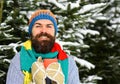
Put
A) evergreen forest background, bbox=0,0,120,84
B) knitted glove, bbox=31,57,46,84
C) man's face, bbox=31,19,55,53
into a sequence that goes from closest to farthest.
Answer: knitted glove, bbox=31,57,46,84
man's face, bbox=31,19,55,53
evergreen forest background, bbox=0,0,120,84

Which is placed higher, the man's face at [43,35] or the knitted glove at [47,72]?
the man's face at [43,35]

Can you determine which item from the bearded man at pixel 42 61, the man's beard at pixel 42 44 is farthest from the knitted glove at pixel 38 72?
the man's beard at pixel 42 44

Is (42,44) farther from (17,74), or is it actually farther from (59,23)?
(59,23)

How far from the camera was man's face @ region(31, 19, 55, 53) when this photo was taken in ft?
10.5

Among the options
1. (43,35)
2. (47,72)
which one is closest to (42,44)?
(43,35)

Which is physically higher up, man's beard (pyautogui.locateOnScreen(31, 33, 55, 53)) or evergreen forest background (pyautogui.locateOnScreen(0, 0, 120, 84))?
man's beard (pyautogui.locateOnScreen(31, 33, 55, 53))

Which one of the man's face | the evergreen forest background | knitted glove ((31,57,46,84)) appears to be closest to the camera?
knitted glove ((31,57,46,84))

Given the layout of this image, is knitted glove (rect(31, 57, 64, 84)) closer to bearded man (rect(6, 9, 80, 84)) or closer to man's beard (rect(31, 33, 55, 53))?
bearded man (rect(6, 9, 80, 84))

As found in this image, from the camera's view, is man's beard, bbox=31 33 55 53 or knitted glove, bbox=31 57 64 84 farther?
man's beard, bbox=31 33 55 53

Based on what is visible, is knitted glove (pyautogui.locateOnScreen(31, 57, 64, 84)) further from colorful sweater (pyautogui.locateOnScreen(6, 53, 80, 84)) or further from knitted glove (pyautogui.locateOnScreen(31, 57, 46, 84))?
colorful sweater (pyautogui.locateOnScreen(6, 53, 80, 84))

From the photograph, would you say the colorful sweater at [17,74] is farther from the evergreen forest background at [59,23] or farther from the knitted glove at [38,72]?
the evergreen forest background at [59,23]

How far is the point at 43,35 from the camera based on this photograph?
3.20 m

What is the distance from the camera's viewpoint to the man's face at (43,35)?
10.5ft

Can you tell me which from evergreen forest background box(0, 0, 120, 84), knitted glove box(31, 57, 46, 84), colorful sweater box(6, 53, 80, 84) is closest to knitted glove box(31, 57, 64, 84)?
knitted glove box(31, 57, 46, 84)
